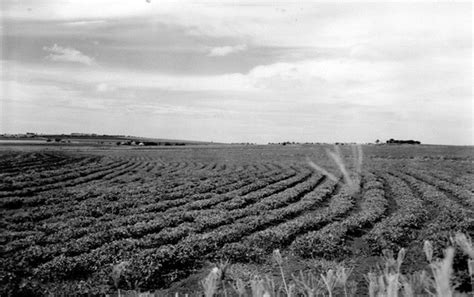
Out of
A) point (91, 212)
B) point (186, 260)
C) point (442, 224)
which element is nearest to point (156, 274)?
point (186, 260)

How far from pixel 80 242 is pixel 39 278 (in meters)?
2.97

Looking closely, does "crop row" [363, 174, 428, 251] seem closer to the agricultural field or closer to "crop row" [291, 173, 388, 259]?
the agricultural field

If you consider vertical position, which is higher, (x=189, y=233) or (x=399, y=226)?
(x=399, y=226)

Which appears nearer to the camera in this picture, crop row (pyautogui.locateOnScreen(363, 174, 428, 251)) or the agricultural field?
the agricultural field

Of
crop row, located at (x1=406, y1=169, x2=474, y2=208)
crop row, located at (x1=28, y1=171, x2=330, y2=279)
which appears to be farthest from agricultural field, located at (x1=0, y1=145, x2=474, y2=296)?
crop row, located at (x1=406, y1=169, x2=474, y2=208)

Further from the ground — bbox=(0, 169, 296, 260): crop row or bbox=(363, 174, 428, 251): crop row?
bbox=(363, 174, 428, 251): crop row

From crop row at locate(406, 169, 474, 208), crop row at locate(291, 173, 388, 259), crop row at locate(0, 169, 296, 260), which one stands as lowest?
crop row at locate(0, 169, 296, 260)

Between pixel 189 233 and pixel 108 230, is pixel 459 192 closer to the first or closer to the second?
pixel 189 233

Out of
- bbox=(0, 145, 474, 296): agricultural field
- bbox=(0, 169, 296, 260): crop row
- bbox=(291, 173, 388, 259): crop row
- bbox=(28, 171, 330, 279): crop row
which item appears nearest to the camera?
bbox=(0, 145, 474, 296): agricultural field

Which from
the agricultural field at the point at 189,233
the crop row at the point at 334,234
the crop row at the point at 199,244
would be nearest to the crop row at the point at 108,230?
the agricultural field at the point at 189,233

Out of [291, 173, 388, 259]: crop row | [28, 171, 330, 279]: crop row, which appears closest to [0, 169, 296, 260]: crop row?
[28, 171, 330, 279]: crop row

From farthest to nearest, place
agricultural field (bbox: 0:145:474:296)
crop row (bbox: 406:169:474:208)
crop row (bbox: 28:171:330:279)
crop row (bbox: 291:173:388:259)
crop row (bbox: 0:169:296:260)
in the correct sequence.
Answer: crop row (bbox: 406:169:474:208)
crop row (bbox: 0:169:296:260)
crop row (bbox: 291:173:388:259)
crop row (bbox: 28:171:330:279)
agricultural field (bbox: 0:145:474:296)

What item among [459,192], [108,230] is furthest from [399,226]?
[459,192]

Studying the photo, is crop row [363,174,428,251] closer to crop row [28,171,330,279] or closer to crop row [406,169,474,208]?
crop row [406,169,474,208]
